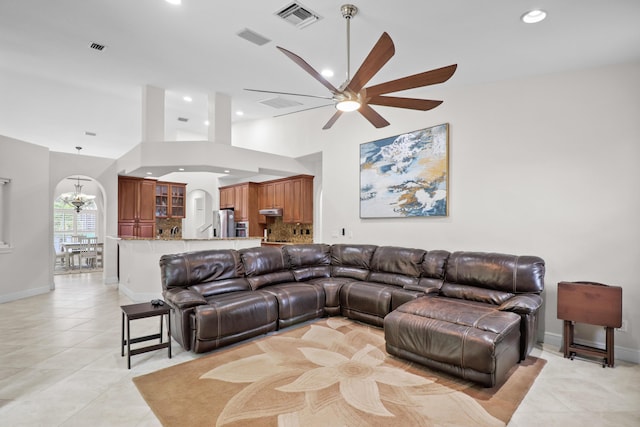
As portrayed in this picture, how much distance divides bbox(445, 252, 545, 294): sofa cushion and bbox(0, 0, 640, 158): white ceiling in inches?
85.2

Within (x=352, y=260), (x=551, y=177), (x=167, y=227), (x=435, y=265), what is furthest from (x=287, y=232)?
(x=551, y=177)

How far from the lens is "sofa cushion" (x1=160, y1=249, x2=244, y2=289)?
3580 mm

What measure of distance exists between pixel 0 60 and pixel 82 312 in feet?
11.8

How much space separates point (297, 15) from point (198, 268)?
9.52 ft

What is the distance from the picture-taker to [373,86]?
2.55 m

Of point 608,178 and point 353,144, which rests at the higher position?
point 353,144

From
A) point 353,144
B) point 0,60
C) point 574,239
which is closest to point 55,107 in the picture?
point 0,60

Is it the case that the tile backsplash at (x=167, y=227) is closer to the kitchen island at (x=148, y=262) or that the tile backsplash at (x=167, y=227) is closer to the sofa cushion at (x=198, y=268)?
the kitchen island at (x=148, y=262)

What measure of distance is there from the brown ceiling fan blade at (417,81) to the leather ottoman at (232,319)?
8.18 ft

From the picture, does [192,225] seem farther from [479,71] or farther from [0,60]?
[479,71]

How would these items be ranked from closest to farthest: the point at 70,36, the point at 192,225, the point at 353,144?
the point at 70,36 → the point at 353,144 → the point at 192,225

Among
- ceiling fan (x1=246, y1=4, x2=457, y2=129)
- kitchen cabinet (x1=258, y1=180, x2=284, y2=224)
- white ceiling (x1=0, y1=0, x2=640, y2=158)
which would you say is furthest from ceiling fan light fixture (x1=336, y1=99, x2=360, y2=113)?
kitchen cabinet (x1=258, y1=180, x2=284, y2=224)

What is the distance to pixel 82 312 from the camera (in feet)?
15.2

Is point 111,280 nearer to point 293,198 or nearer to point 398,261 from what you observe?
point 293,198
